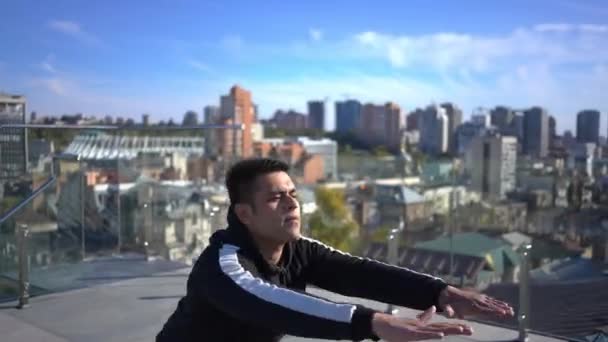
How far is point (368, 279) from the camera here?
4.42 ft

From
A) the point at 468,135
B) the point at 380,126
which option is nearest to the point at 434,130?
the point at 380,126

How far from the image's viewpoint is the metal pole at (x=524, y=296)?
2.68 metres

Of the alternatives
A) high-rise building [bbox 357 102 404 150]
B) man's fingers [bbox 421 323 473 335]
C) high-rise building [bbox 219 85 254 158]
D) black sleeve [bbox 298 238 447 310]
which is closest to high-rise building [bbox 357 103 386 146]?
high-rise building [bbox 357 102 404 150]

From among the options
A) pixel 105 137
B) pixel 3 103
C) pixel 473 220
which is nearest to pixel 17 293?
pixel 3 103

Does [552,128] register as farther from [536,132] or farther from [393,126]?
[393,126]

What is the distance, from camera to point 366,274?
135 centimetres

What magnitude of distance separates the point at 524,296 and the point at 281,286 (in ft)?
6.78

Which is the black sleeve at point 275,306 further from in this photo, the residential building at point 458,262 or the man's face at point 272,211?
the residential building at point 458,262

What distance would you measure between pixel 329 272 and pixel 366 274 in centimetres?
9

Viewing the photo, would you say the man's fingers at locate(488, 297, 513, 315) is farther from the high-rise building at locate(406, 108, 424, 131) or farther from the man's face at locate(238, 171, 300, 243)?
the high-rise building at locate(406, 108, 424, 131)

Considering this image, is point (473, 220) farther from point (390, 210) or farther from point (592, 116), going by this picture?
point (390, 210)

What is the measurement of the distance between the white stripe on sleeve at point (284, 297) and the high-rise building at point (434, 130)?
31.6 m

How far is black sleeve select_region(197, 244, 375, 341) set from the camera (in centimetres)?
98

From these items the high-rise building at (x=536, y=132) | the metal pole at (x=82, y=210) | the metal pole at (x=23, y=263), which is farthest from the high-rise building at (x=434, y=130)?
the metal pole at (x=23, y=263)
